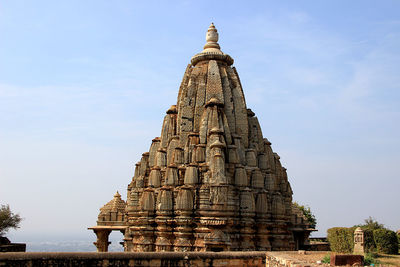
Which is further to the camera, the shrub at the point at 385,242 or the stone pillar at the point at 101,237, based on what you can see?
the stone pillar at the point at 101,237

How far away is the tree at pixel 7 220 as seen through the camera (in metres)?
31.5

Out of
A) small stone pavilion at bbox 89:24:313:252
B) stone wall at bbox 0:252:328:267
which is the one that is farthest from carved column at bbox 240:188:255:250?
stone wall at bbox 0:252:328:267

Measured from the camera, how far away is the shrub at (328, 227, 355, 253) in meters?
19.5

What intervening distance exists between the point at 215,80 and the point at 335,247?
435 inches

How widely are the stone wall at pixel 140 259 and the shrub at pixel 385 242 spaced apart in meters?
9.49

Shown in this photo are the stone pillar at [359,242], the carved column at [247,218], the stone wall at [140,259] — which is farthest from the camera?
the carved column at [247,218]

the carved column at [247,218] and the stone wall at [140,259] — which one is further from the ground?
the carved column at [247,218]

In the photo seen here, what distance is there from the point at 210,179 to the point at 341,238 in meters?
6.82

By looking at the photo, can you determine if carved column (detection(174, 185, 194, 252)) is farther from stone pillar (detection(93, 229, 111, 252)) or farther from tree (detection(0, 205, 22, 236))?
tree (detection(0, 205, 22, 236))

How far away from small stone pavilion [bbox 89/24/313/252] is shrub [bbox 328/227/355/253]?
2841 millimetres

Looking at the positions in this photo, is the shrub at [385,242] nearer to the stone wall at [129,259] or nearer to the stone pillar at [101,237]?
the stone wall at [129,259]

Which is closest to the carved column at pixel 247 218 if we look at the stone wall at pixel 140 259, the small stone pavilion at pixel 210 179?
the small stone pavilion at pixel 210 179

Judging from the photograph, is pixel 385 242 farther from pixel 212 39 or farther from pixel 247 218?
pixel 212 39

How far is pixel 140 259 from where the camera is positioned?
13.4 m
